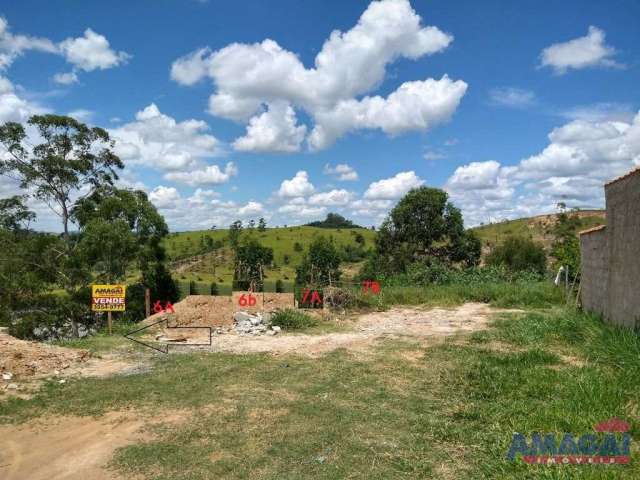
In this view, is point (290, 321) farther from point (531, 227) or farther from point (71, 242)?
point (531, 227)

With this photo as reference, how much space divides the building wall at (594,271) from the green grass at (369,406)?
136 cm

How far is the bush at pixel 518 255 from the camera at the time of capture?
1367 inches

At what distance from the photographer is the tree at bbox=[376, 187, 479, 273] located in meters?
29.1

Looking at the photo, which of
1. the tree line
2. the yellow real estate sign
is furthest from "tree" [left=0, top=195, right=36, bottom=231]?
the yellow real estate sign

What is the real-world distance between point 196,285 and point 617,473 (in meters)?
31.5

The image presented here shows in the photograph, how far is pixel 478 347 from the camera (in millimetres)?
9094

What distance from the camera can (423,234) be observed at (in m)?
29.2

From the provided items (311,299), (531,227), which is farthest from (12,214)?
(531,227)

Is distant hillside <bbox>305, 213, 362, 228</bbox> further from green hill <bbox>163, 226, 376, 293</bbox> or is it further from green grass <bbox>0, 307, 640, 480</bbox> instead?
green grass <bbox>0, 307, 640, 480</bbox>

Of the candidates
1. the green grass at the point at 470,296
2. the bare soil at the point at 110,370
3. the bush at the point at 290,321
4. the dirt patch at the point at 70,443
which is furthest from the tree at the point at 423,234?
the dirt patch at the point at 70,443

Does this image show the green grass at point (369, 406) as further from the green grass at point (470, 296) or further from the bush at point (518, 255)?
the bush at point (518, 255)

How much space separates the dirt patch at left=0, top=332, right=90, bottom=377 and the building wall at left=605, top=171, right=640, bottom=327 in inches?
387

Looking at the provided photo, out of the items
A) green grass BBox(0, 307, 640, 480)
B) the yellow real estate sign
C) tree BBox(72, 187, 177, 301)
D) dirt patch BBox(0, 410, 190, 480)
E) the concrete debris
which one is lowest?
the concrete debris

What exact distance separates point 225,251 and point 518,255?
37706 millimetres
